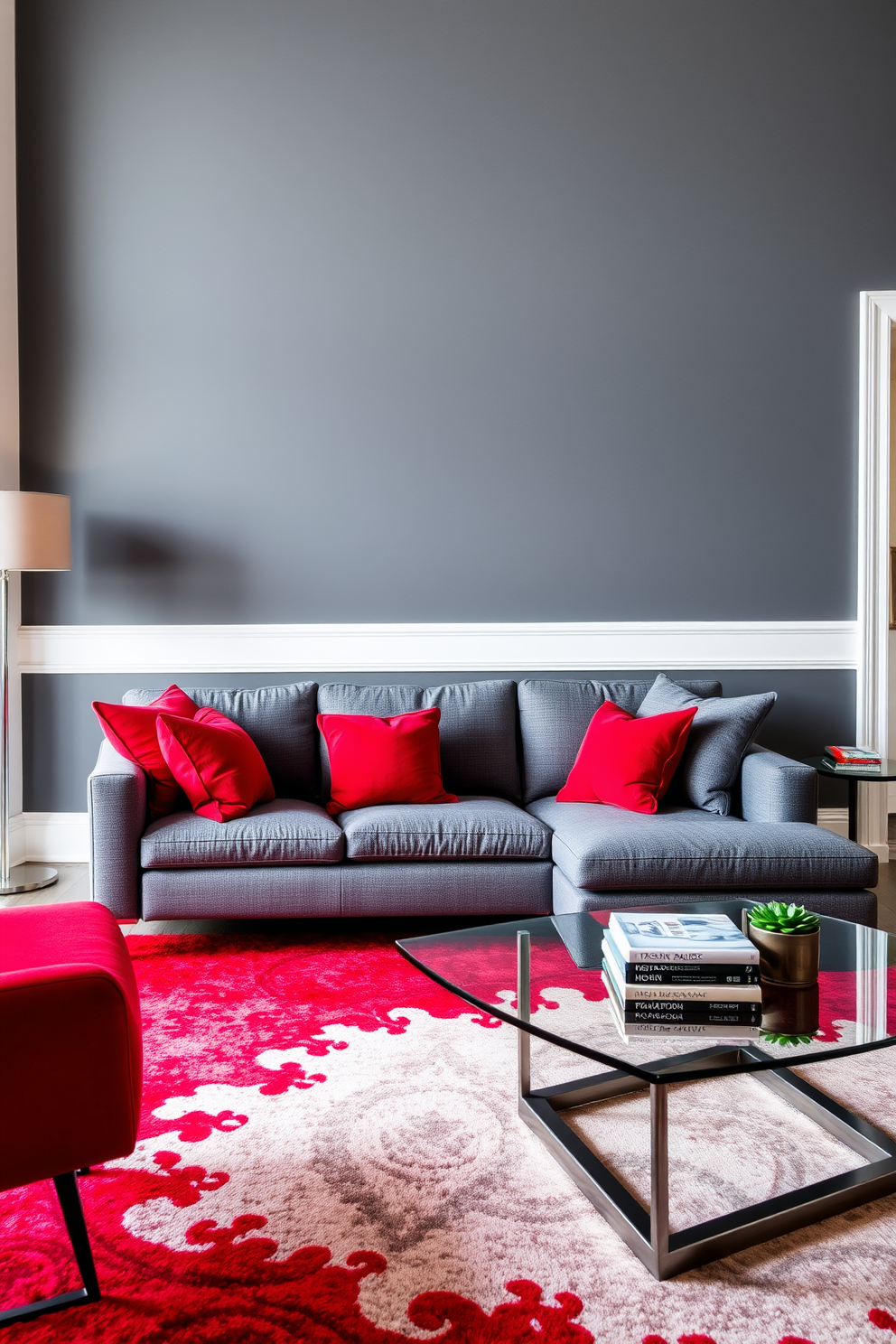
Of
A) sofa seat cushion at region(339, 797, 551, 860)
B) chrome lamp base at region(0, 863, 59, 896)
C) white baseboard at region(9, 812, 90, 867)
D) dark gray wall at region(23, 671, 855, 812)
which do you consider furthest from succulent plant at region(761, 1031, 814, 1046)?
white baseboard at region(9, 812, 90, 867)

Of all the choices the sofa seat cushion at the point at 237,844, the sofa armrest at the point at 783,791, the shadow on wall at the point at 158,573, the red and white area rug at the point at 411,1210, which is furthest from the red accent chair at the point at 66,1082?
the shadow on wall at the point at 158,573

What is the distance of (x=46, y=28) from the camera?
402 centimetres

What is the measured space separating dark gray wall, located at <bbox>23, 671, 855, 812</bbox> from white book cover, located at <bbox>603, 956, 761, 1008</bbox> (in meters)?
2.50

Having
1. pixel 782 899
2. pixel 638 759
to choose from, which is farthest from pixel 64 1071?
pixel 638 759

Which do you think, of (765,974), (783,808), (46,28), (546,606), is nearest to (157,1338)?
(765,974)

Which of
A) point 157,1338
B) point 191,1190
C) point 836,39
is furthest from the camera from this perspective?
point 836,39

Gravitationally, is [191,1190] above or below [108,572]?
below

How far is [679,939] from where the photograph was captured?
171cm

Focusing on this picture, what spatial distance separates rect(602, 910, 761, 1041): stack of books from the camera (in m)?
1.63

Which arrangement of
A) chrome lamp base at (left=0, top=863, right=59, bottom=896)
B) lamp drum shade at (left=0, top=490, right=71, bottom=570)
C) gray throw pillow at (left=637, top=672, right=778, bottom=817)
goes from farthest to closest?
chrome lamp base at (left=0, top=863, right=59, bottom=896) < lamp drum shade at (left=0, top=490, right=71, bottom=570) < gray throw pillow at (left=637, top=672, right=778, bottom=817)

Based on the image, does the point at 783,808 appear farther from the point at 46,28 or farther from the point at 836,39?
the point at 46,28

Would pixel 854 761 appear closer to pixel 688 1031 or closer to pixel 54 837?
pixel 688 1031

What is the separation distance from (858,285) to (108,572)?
3421 millimetres

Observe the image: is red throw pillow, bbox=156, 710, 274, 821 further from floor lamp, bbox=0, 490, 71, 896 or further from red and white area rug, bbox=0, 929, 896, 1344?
floor lamp, bbox=0, 490, 71, 896
